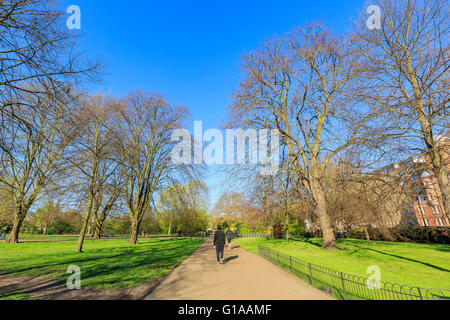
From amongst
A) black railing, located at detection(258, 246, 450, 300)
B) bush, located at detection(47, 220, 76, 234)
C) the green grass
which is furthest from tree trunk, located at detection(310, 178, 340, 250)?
bush, located at detection(47, 220, 76, 234)

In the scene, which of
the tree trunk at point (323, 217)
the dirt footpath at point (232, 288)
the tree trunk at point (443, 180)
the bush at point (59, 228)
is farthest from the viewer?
the bush at point (59, 228)

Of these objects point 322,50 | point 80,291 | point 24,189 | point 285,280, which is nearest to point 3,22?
point 80,291

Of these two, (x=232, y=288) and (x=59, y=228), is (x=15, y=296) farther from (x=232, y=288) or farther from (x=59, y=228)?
(x=59, y=228)

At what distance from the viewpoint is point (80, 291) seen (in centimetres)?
500

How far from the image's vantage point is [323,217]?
43.0 ft

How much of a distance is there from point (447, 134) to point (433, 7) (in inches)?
208

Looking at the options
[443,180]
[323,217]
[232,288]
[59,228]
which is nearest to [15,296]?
[232,288]

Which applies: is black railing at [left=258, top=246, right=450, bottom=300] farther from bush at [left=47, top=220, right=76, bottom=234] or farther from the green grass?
bush at [left=47, top=220, right=76, bottom=234]

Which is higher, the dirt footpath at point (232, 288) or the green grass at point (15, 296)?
the green grass at point (15, 296)

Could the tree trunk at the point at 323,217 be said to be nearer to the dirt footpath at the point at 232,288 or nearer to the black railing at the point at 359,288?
the black railing at the point at 359,288

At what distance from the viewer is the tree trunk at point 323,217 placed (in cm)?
1295

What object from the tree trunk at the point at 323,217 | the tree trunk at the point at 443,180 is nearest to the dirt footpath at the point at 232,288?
the tree trunk at the point at 443,180

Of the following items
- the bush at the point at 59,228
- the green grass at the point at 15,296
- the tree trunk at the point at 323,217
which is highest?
the tree trunk at the point at 323,217
